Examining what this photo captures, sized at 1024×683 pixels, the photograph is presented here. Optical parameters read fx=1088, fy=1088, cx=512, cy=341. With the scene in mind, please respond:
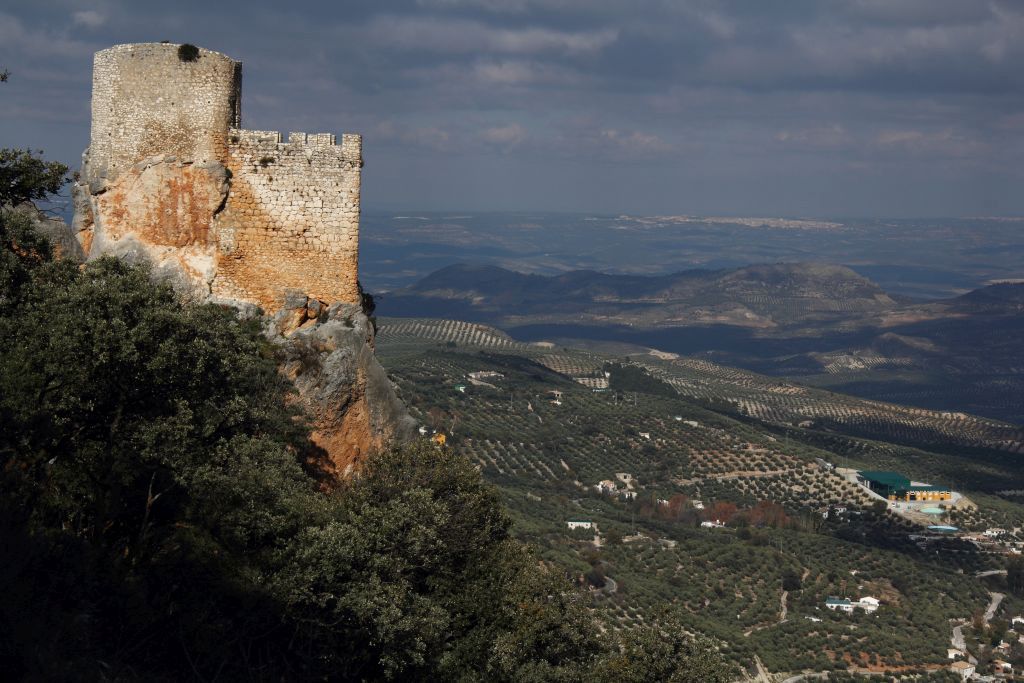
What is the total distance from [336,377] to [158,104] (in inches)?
198

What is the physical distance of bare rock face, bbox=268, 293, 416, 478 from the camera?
55.1 feet

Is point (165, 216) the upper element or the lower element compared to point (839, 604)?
upper

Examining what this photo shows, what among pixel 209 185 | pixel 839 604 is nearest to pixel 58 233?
pixel 209 185

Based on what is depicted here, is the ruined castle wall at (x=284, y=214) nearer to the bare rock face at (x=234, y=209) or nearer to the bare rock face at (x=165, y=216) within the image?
the bare rock face at (x=234, y=209)

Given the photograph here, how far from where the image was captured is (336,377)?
16.9 metres

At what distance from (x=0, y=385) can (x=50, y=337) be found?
2.71ft

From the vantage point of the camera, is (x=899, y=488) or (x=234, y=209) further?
(x=899, y=488)

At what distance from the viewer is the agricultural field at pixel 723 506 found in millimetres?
46812

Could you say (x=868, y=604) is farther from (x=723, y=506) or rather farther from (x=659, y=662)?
(x=659, y=662)

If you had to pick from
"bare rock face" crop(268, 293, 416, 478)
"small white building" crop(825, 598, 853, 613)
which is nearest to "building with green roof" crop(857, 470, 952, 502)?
"small white building" crop(825, 598, 853, 613)

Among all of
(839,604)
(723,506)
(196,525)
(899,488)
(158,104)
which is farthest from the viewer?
(899,488)

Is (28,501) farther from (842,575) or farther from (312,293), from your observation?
(842,575)

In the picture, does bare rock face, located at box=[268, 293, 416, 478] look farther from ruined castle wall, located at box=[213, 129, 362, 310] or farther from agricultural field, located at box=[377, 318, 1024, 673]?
agricultural field, located at box=[377, 318, 1024, 673]

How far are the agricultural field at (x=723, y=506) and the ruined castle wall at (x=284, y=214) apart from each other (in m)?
11.5
